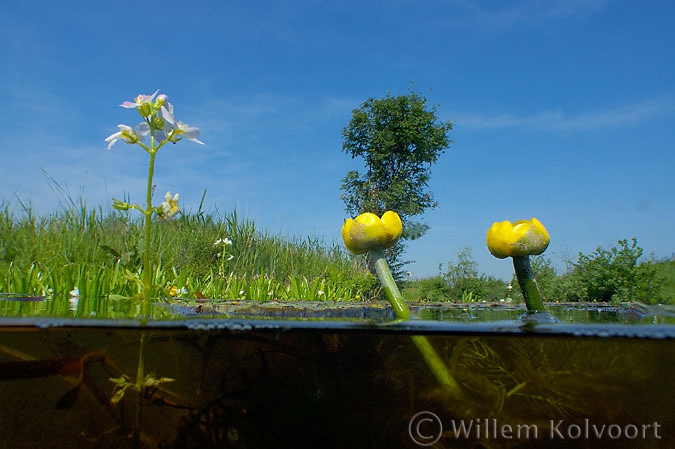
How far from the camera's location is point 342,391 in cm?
186

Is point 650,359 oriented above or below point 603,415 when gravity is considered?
above

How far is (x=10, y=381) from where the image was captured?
1947 millimetres

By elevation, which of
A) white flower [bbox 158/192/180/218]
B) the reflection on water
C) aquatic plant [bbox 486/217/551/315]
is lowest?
the reflection on water

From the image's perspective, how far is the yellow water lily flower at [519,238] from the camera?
1.60 meters

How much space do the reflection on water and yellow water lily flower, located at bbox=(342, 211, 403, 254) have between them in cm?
35

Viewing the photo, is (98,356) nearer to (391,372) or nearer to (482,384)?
(391,372)

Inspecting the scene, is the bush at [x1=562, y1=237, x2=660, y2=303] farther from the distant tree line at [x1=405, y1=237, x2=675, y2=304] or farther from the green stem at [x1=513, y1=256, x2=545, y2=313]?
the green stem at [x1=513, y1=256, x2=545, y2=313]

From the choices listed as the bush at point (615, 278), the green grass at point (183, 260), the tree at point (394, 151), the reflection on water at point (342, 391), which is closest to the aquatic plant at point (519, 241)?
the reflection on water at point (342, 391)

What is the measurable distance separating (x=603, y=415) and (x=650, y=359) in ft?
1.32

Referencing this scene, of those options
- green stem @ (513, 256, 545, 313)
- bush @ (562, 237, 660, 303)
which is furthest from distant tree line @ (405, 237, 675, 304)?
green stem @ (513, 256, 545, 313)

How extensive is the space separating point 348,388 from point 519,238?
82 cm

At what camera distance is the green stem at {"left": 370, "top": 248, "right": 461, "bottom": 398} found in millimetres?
1711

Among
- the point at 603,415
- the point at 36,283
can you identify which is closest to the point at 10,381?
the point at 603,415

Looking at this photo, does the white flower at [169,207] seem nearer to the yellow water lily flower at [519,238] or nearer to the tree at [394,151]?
the yellow water lily flower at [519,238]
